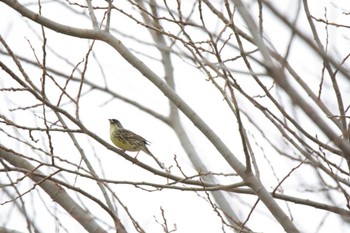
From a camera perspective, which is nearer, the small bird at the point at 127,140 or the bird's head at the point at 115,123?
the small bird at the point at 127,140

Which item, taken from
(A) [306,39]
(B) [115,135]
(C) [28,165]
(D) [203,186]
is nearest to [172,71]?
(B) [115,135]

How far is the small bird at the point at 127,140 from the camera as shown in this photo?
26.5ft

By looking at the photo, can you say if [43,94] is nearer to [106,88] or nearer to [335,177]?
[335,177]

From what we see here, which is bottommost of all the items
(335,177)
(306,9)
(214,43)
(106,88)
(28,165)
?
(28,165)

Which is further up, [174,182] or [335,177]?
[335,177]

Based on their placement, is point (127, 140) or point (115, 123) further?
point (115, 123)

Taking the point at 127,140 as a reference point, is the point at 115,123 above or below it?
above

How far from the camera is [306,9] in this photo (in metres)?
4.04

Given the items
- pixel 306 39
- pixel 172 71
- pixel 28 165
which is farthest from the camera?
pixel 172 71

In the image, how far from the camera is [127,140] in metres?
8.22

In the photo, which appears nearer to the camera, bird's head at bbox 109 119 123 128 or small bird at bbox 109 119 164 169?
small bird at bbox 109 119 164 169

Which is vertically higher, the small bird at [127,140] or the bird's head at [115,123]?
the bird's head at [115,123]

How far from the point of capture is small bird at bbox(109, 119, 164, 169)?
808 centimetres

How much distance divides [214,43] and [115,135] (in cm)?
528
